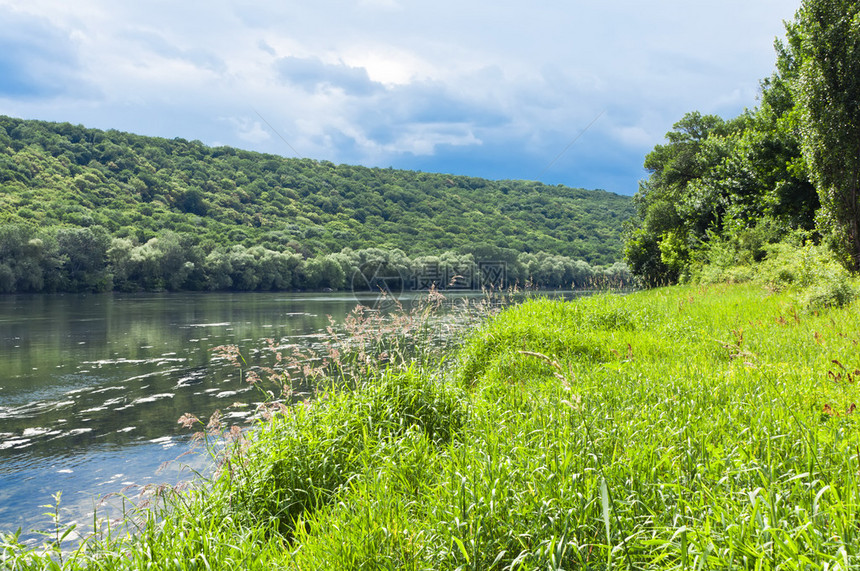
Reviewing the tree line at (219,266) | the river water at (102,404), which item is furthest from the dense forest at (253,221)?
the river water at (102,404)

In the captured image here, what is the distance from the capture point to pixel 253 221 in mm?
94688

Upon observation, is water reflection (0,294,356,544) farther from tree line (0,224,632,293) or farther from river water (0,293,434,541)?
tree line (0,224,632,293)

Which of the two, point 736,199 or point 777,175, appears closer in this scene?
point 777,175

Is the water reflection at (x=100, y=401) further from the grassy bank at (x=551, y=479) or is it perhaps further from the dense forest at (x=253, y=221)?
the dense forest at (x=253, y=221)

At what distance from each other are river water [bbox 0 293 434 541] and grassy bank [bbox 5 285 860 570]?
37.6 inches

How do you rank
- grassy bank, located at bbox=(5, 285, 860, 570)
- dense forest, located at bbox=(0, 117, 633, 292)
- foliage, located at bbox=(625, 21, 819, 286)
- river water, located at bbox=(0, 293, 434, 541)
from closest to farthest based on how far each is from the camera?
grassy bank, located at bbox=(5, 285, 860, 570)
river water, located at bbox=(0, 293, 434, 541)
foliage, located at bbox=(625, 21, 819, 286)
dense forest, located at bbox=(0, 117, 633, 292)

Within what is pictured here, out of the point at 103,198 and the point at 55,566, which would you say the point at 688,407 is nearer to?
the point at 55,566

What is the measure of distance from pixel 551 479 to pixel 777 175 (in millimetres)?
23236

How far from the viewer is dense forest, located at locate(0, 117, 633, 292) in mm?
59156

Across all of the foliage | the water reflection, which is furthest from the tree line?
the water reflection

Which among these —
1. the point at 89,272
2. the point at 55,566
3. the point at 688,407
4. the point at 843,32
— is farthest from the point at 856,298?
the point at 89,272

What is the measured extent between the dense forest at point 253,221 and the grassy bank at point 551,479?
139 feet

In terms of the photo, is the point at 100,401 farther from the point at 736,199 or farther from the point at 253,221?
the point at 253,221

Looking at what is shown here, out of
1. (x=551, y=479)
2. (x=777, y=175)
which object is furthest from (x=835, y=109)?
(x=551, y=479)
